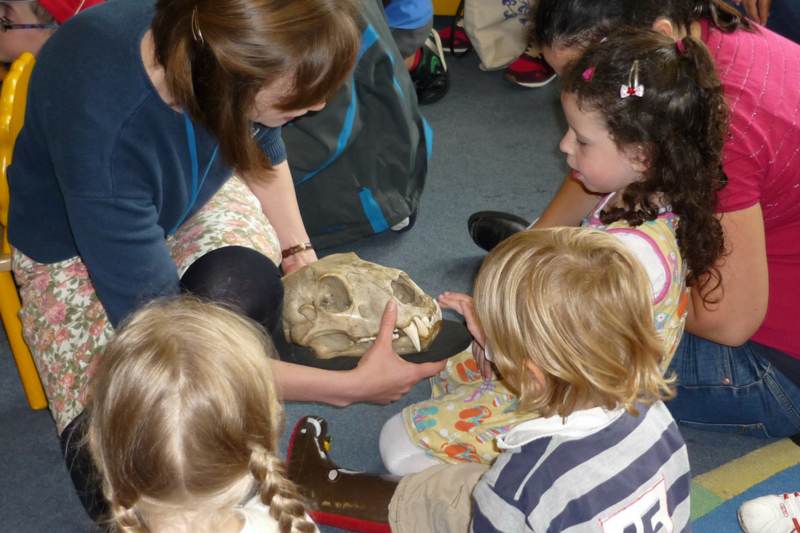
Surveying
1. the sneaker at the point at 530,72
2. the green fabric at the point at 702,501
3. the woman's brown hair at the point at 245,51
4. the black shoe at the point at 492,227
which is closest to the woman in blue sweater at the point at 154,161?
the woman's brown hair at the point at 245,51

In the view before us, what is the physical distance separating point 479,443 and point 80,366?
87 cm

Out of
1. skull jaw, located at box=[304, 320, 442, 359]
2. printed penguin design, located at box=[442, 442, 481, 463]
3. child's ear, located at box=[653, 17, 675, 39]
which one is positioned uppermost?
child's ear, located at box=[653, 17, 675, 39]

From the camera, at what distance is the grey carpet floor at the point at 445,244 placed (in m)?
1.72

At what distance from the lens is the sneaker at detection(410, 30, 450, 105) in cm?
328

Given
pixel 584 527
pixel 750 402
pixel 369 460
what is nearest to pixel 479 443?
pixel 369 460

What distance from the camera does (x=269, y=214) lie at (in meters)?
1.85

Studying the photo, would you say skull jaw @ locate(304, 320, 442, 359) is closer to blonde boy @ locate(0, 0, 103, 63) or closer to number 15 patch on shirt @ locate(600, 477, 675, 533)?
number 15 patch on shirt @ locate(600, 477, 675, 533)

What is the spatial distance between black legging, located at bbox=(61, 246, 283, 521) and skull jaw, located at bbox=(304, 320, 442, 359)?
0.13 meters

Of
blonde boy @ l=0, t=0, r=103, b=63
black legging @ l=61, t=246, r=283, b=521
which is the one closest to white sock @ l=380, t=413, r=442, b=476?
black legging @ l=61, t=246, r=283, b=521

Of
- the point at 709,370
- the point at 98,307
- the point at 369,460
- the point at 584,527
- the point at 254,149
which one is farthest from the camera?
the point at 369,460

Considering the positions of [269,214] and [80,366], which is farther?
[269,214]

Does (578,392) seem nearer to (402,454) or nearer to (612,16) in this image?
(402,454)

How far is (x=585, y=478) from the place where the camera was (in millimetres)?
1055

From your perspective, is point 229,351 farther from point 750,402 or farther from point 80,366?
point 750,402
